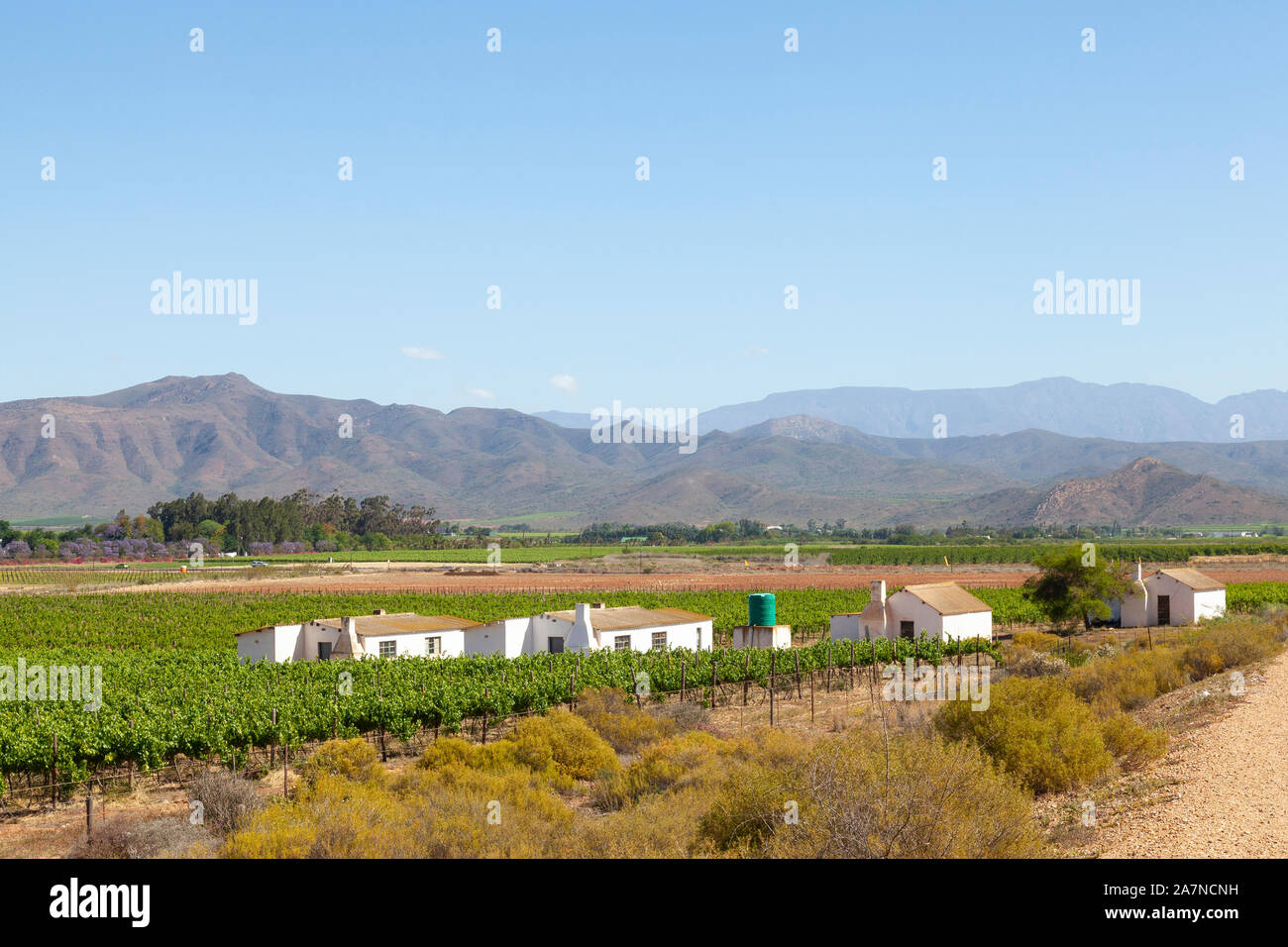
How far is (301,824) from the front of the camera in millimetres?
13750

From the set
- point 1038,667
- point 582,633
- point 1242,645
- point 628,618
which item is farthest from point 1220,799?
point 628,618

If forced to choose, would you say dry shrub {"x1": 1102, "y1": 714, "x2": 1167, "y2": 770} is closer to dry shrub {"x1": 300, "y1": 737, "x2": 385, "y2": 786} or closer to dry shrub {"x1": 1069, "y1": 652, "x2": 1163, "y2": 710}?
dry shrub {"x1": 1069, "y1": 652, "x2": 1163, "y2": 710}

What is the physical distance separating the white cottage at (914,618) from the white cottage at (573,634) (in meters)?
8.34

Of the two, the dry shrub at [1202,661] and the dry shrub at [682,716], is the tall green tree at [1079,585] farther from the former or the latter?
the dry shrub at [682,716]

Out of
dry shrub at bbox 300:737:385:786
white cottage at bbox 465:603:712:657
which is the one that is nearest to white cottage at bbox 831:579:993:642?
white cottage at bbox 465:603:712:657

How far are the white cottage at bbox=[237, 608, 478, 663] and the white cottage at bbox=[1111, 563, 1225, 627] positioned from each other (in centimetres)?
3568

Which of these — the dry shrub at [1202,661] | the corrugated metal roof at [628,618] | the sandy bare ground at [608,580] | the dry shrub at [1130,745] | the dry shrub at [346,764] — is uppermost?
the dry shrub at [1130,745]

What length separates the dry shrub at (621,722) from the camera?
2638 centimetres

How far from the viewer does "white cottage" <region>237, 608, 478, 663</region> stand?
39344mm

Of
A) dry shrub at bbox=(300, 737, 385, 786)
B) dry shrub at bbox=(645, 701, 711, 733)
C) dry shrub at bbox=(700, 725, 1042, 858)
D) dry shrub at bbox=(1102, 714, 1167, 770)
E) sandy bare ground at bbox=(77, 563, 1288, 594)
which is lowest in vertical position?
sandy bare ground at bbox=(77, 563, 1288, 594)

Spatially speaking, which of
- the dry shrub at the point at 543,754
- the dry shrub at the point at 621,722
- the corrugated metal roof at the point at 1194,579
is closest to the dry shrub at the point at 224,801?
the dry shrub at the point at 543,754

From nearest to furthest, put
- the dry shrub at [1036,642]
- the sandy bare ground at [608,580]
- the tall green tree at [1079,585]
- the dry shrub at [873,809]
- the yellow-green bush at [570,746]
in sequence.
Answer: the dry shrub at [873,809] < the yellow-green bush at [570,746] < the dry shrub at [1036,642] < the tall green tree at [1079,585] < the sandy bare ground at [608,580]

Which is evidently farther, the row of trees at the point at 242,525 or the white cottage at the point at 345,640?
the row of trees at the point at 242,525
